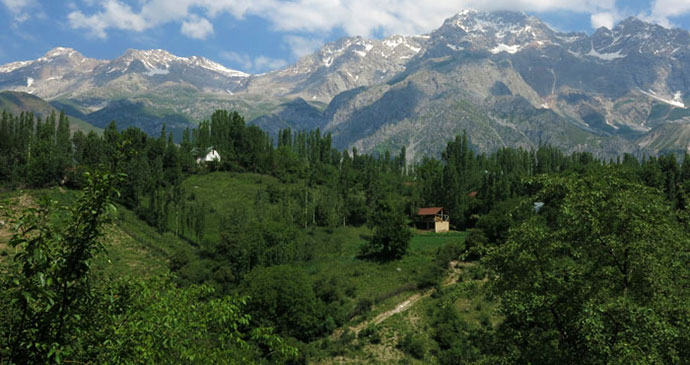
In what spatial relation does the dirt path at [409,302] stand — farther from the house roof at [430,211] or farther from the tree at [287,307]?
the house roof at [430,211]

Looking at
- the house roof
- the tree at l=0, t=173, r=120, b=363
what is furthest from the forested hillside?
the house roof

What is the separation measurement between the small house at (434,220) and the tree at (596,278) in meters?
77.0

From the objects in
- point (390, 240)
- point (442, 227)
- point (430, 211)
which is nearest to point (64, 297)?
point (390, 240)

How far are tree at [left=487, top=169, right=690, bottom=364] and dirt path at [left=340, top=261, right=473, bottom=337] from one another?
35.5 metres

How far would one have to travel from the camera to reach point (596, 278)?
1254cm

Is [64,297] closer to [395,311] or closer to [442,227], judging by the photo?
[395,311]

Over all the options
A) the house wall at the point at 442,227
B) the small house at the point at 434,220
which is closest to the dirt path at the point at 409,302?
the house wall at the point at 442,227

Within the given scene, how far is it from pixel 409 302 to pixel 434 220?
40653mm

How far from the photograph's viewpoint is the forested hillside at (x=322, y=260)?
6645mm

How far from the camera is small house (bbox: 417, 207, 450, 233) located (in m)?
90.2

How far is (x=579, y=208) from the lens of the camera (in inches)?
502

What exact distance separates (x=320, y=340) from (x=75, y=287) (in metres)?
42.0

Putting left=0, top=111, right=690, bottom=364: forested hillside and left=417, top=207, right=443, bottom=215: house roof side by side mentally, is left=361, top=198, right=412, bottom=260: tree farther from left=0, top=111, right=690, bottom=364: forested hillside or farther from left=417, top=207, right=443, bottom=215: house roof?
left=417, top=207, right=443, bottom=215: house roof

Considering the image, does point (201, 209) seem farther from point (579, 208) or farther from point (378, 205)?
point (579, 208)
